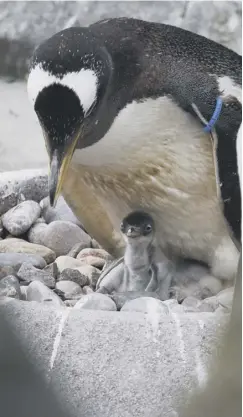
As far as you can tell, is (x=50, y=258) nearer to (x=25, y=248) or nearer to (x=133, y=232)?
(x=25, y=248)

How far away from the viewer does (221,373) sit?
832mm

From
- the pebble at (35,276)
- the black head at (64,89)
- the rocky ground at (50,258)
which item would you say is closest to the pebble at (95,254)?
the rocky ground at (50,258)

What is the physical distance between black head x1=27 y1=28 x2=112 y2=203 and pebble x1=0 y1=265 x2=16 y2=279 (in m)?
0.16

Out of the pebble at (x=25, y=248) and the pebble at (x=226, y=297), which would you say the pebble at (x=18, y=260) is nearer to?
the pebble at (x=25, y=248)

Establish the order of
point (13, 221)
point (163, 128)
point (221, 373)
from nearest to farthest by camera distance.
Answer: point (221, 373)
point (163, 128)
point (13, 221)

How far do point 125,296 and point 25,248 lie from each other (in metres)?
Answer: 0.18

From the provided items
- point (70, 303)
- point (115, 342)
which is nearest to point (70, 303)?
point (70, 303)

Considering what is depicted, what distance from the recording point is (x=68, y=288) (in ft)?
3.98

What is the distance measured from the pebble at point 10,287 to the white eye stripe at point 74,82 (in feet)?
0.85

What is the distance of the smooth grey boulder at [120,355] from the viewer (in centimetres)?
110

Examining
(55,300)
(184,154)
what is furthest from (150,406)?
(184,154)

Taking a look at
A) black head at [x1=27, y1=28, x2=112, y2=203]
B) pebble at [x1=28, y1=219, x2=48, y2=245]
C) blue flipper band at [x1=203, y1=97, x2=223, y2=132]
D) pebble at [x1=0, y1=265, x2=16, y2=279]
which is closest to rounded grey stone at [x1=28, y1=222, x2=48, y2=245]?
pebble at [x1=28, y1=219, x2=48, y2=245]

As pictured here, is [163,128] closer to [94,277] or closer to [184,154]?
[184,154]

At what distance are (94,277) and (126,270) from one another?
0.19 feet
